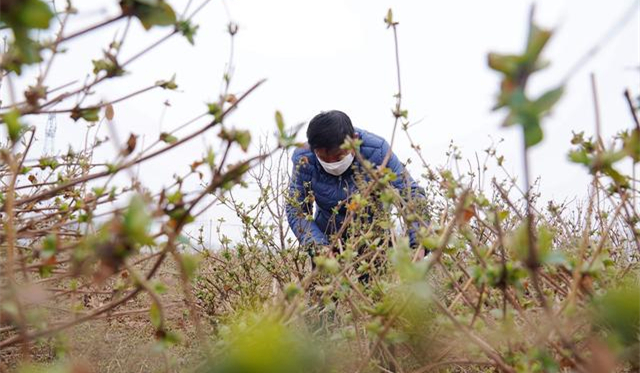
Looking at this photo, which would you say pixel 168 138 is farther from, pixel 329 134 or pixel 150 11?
pixel 329 134

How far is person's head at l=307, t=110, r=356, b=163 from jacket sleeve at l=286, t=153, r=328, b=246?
167 millimetres

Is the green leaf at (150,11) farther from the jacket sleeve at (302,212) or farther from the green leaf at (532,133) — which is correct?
the jacket sleeve at (302,212)

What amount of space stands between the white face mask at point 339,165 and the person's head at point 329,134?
0.07 ft

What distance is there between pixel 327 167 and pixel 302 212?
42 centimetres

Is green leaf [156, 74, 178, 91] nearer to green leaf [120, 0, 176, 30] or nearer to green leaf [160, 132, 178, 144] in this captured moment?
green leaf [160, 132, 178, 144]

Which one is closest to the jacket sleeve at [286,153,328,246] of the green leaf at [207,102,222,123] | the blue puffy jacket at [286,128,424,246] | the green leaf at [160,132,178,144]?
the blue puffy jacket at [286,128,424,246]

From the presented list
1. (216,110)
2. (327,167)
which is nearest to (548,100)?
(216,110)

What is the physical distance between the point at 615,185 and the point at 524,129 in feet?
2.29

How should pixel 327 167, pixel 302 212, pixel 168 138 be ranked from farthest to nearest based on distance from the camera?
1. pixel 327 167
2. pixel 302 212
3. pixel 168 138

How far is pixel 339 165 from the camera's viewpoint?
301 cm

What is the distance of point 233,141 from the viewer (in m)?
0.83

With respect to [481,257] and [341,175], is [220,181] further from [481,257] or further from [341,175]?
[341,175]

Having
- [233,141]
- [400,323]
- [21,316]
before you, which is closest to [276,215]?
[400,323]

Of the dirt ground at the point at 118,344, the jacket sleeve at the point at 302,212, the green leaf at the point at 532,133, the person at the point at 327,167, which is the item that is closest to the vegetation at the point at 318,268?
the green leaf at the point at 532,133
